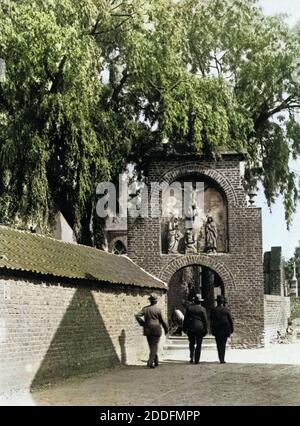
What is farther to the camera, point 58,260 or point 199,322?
point 199,322

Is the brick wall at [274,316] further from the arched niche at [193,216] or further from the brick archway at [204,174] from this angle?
the brick archway at [204,174]

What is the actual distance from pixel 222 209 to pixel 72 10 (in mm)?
7813

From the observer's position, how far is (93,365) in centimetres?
1497

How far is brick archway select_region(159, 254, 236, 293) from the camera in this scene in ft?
76.8

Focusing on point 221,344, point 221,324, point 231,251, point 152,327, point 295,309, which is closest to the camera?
point 152,327

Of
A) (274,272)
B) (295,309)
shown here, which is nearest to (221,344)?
(274,272)

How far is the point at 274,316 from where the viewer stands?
26031mm

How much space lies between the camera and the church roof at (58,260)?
40.5 feet

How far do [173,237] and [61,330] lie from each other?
35.1ft

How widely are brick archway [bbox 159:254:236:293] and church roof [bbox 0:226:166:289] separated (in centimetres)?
324

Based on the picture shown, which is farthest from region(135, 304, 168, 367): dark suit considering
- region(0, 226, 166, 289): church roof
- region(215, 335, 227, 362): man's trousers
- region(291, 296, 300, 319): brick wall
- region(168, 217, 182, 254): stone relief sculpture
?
region(291, 296, 300, 319): brick wall

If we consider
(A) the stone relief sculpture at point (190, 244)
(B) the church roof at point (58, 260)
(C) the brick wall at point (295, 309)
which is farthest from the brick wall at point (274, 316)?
(C) the brick wall at point (295, 309)

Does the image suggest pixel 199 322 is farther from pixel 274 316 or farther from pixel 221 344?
pixel 274 316
